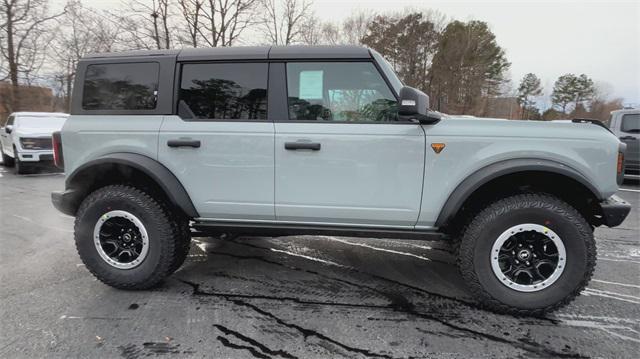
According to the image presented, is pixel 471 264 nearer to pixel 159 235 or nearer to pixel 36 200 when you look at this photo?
pixel 159 235

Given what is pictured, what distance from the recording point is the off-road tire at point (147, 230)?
300cm

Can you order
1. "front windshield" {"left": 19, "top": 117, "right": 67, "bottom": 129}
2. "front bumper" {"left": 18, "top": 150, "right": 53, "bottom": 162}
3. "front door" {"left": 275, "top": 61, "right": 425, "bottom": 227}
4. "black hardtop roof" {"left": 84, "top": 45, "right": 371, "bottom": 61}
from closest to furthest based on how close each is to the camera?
1. "front door" {"left": 275, "top": 61, "right": 425, "bottom": 227}
2. "black hardtop roof" {"left": 84, "top": 45, "right": 371, "bottom": 61}
3. "front bumper" {"left": 18, "top": 150, "right": 53, "bottom": 162}
4. "front windshield" {"left": 19, "top": 117, "right": 67, "bottom": 129}

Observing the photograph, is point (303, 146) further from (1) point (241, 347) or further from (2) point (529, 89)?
(2) point (529, 89)

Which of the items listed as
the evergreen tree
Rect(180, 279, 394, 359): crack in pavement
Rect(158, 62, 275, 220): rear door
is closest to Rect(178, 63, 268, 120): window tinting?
Rect(158, 62, 275, 220): rear door

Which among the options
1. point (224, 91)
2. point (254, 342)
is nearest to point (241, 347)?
point (254, 342)

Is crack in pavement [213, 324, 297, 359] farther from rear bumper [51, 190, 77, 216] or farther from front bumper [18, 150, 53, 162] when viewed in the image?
front bumper [18, 150, 53, 162]

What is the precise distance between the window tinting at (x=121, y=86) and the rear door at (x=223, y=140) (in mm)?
273

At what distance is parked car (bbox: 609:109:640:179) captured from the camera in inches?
356

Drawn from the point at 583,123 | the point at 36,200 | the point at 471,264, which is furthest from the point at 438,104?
the point at 36,200

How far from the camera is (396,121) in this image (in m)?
2.79

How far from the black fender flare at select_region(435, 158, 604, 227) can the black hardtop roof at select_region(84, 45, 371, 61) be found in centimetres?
126

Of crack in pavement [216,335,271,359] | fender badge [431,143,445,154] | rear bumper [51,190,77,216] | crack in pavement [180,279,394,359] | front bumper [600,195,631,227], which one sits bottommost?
crack in pavement [216,335,271,359]

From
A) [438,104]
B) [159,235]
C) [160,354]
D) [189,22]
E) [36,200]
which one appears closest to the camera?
[160,354]

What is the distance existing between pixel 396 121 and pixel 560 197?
1.46 meters
